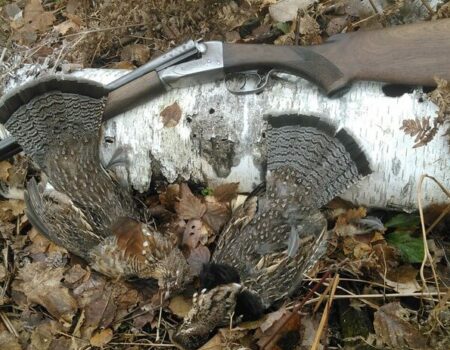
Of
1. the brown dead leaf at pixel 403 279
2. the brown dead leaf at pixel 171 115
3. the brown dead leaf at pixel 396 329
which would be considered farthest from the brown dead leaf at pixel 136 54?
the brown dead leaf at pixel 396 329

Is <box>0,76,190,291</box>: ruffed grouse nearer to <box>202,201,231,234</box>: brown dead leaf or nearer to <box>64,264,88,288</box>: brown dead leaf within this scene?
<box>64,264,88,288</box>: brown dead leaf

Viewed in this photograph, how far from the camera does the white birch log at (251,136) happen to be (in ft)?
12.5

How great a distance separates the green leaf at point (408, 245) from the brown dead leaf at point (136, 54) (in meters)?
2.63

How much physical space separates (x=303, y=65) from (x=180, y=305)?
1894 millimetres

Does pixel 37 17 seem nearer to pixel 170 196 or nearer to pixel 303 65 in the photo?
pixel 170 196

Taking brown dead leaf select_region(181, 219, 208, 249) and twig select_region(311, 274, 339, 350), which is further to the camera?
brown dead leaf select_region(181, 219, 208, 249)

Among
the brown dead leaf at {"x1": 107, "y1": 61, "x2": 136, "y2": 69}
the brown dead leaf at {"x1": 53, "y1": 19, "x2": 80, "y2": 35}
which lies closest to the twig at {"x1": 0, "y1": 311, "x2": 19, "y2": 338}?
the brown dead leaf at {"x1": 107, "y1": 61, "x2": 136, "y2": 69}

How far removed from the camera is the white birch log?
382 centimetres

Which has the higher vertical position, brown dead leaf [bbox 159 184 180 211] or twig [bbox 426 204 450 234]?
brown dead leaf [bbox 159 184 180 211]

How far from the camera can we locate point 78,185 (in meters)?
4.30

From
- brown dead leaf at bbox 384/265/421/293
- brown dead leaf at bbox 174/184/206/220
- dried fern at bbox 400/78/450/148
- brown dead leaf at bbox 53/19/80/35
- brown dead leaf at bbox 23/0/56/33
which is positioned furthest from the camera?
brown dead leaf at bbox 23/0/56/33

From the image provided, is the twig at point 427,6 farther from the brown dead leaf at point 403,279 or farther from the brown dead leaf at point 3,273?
the brown dead leaf at point 3,273

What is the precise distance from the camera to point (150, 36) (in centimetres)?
530

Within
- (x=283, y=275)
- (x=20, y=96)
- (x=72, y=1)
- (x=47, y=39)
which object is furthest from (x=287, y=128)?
(x=72, y=1)
